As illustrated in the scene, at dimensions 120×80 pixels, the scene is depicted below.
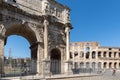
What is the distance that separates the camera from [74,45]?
51469mm

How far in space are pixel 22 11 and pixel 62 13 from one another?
6.20 meters

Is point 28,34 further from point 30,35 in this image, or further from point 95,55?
point 95,55

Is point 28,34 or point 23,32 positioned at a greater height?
point 23,32

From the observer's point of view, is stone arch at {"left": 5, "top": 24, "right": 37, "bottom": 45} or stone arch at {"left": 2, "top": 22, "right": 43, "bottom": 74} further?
stone arch at {"left": 2, "top": 22, "right": 43, "bottom": 74}

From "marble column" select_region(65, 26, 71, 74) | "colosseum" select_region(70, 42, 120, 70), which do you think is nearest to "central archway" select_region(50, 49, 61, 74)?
"marble column" select_region(65, 26, 71, 74)

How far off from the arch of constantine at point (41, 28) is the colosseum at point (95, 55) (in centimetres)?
2719

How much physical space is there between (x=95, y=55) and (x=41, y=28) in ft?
103

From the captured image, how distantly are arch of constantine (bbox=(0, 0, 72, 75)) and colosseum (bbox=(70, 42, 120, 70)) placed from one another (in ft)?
89.2

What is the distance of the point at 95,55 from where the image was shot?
164 feet

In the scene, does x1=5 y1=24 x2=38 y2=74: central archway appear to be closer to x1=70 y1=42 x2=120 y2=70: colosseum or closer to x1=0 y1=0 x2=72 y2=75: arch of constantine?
x1=0 y1=0 x2=72 y2=75: arch of constantine

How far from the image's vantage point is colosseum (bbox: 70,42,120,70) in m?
49.7

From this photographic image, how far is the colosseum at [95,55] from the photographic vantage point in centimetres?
4969

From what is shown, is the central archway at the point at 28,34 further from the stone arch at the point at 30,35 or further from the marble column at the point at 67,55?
the marble column at the point at 67,55

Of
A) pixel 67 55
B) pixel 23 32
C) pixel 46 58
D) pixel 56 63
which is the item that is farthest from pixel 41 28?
pixel 67 55
